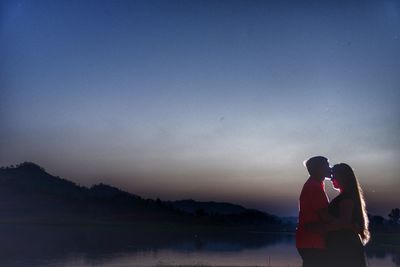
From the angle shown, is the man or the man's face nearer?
the man

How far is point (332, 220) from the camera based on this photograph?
4938mm

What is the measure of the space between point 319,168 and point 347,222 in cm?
61

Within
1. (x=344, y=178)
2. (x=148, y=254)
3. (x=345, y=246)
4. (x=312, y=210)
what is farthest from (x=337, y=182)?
(x=148, y=254)

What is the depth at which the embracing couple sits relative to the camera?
4914 mm

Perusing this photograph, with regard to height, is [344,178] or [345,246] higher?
[344,178]

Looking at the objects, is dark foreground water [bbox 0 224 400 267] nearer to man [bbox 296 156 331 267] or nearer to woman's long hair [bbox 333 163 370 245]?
man [bbox 296 156 331 267]

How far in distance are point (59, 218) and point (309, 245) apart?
196 metres

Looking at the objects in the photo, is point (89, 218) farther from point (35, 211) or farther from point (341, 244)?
point (341, 244)

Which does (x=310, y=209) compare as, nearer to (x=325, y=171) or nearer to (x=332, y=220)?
(x=332, y=220)

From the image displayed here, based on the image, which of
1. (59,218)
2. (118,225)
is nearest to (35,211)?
(59,218)

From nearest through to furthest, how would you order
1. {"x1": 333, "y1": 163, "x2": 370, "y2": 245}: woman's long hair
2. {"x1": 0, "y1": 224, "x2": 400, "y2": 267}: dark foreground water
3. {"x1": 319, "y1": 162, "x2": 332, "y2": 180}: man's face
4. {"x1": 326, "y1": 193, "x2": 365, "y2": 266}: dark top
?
{"x1": 326, "y1": 193, "x2": 365, "y2": 266}: dark top → {"x1": 333, "y1": 163, "x2": 370, "y2": 245}: woman's long hair → {"x1": 319, "y1": 162, "x2": 332, "y2": 180}: man's face → {"x1": 0, "y1": 224, "x2": 400, "y2": 267}: dark foreground water

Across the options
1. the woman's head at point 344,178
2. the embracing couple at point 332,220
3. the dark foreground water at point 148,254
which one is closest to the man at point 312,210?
the embracing couple at point 332,220

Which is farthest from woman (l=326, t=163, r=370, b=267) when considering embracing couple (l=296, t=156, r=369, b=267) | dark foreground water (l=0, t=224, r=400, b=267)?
dark foreground water (l=0, t=224, r=400, b=267)

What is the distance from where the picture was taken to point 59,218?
19100cm
